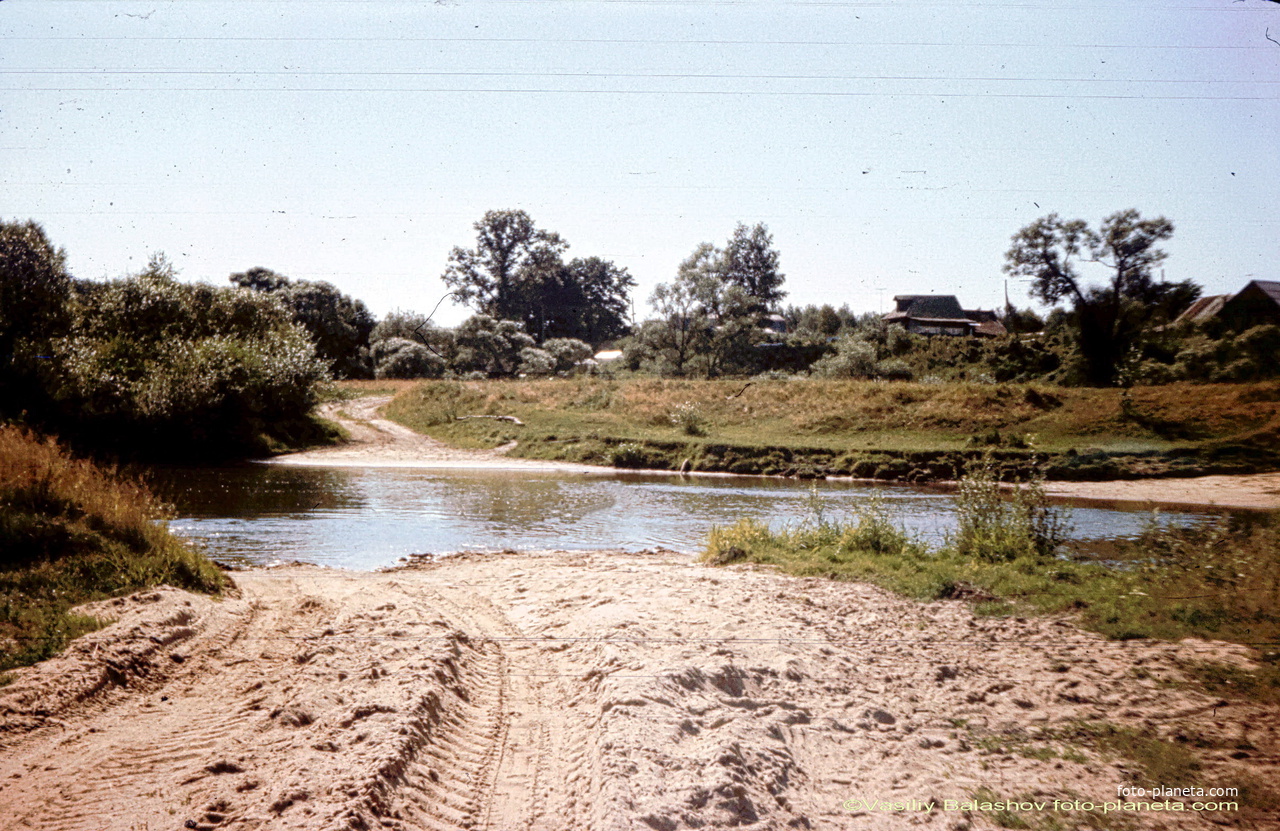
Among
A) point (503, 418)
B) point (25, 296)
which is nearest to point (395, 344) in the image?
point (503, 418)

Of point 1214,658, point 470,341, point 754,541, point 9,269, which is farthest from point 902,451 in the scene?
point 470,341

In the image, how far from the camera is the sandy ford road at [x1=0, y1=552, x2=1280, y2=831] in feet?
14.6

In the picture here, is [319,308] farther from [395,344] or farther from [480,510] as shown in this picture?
[480,510]

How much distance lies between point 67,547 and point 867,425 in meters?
28.6

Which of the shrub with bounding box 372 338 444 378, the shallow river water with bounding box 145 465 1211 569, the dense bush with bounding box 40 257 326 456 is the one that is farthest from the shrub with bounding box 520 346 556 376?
the shallow river water with bounding box 145 465 1211 569

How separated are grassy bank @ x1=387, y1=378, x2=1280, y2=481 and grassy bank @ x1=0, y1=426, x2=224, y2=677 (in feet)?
61.7

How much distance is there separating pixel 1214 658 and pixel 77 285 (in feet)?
119

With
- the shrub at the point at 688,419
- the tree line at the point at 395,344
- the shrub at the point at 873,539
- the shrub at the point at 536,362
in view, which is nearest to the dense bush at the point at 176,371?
the tree line at the point at 395,344

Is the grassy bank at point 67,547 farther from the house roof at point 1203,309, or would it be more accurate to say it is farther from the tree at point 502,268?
the tree at point 502,268

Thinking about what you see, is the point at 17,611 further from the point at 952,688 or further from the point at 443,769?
the point at 952,688

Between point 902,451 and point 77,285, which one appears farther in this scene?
point 77,285

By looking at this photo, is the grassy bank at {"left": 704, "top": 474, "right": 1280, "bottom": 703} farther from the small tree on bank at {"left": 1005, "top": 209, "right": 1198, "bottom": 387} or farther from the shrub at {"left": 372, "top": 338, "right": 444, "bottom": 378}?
the shrub at {"left": 372, "top": 338, "right": 444, "bottom": 378}

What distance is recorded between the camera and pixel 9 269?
909 inches

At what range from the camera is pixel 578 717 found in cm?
585
